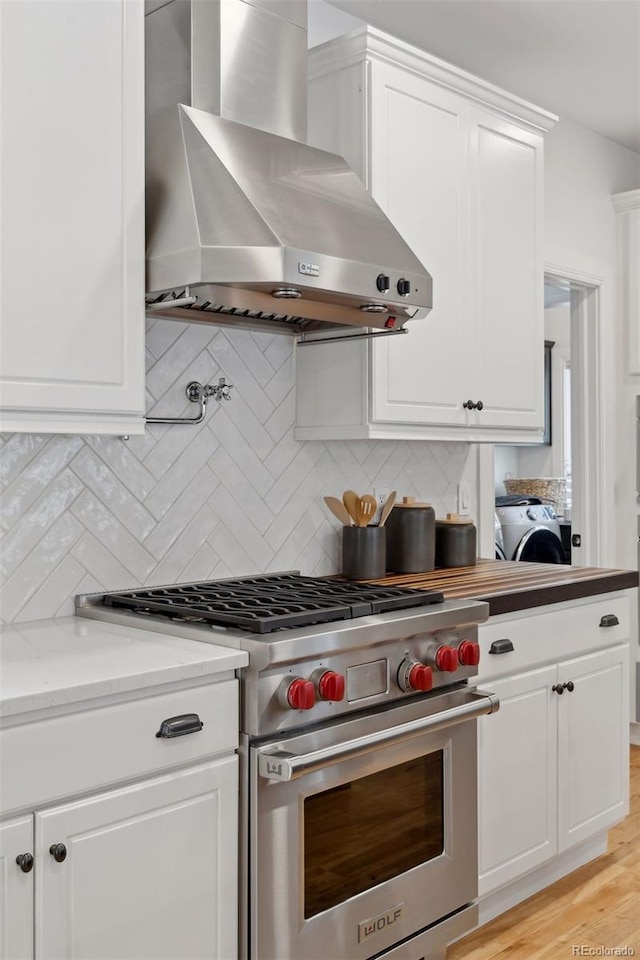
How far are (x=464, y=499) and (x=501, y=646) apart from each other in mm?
998

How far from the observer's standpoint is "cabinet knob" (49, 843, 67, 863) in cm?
152

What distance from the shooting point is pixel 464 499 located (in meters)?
3.47

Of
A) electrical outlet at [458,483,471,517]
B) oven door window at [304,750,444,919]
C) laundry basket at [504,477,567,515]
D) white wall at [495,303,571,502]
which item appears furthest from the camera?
white wall at [495,303,571,502]

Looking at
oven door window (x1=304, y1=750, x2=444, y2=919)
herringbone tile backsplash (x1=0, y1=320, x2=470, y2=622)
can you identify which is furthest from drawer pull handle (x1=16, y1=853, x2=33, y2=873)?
herringbone tile backsplash (x1=0, y1=320, x2=470, y2=622)

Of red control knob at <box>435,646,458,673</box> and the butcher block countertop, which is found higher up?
the butcher block countertop

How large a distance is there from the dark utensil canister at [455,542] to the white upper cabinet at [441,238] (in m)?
0.31

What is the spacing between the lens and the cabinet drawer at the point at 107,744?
4.87 feet

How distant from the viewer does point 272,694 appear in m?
1.83

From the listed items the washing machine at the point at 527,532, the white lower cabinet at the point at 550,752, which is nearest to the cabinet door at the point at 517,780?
the white lower cabinet at the point at 550,752

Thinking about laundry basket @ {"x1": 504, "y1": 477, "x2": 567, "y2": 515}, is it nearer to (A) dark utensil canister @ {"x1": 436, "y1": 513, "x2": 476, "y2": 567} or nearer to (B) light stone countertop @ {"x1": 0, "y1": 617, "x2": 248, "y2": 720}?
(A) dark utensil canister @ {"x1": 436, "y1": 513, "x2": 476, "y2": 567}

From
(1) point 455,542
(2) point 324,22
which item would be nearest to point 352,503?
(1) point 455,542

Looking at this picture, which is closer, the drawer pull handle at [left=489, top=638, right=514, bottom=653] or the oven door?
the oven door

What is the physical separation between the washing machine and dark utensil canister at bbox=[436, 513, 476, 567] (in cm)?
285

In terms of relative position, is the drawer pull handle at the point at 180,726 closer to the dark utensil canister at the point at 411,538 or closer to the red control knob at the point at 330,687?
the red control knob at the point at 330,687
